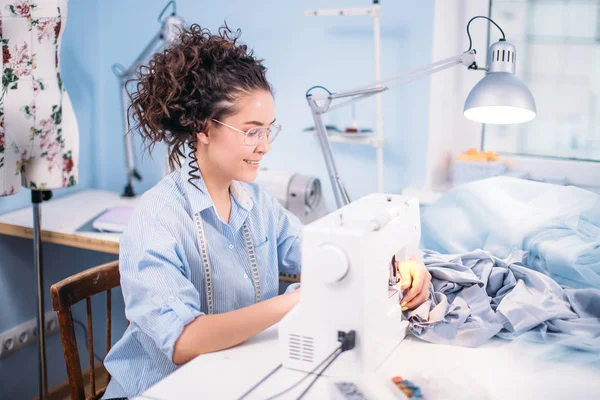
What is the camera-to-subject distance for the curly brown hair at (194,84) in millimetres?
1375

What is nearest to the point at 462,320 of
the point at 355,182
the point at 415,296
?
the point at 415,296

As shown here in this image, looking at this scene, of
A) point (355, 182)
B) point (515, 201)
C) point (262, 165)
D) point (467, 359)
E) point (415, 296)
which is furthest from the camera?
point (262, 165)

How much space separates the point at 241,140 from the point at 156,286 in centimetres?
37

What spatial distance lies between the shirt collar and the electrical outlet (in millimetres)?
1298

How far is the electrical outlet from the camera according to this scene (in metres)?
2.35

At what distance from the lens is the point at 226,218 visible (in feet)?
4.71

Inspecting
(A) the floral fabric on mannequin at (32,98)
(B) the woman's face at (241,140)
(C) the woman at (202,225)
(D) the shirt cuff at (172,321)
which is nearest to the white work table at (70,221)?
(A) the floral fabric on mannequin at (32,98)

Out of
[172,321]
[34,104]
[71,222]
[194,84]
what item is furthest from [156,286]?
[71,222]

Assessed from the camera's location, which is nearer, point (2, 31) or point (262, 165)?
point (2, 31)

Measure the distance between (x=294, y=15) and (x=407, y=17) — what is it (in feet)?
1.48

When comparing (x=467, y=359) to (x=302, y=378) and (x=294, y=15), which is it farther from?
Result: (x=294, y=15)

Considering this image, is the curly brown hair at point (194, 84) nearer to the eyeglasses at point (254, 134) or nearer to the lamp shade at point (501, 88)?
the eyeglasses at point (254, 134)

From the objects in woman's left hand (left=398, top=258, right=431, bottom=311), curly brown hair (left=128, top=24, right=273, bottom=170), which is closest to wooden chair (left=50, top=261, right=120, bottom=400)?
curly brown hair (left=128, top=24, right=273, bottom=170)

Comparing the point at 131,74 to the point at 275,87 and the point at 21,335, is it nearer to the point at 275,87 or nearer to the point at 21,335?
the point at 275,87
